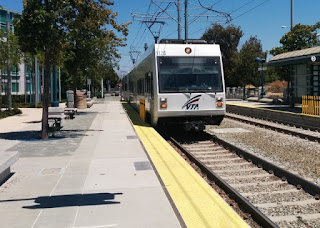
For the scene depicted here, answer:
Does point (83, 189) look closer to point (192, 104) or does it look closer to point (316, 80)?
point (192, 104)

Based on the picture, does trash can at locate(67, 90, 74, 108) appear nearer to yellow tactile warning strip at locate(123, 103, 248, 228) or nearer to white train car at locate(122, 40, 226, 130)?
white train car at locate(122, 40, 226, 130)

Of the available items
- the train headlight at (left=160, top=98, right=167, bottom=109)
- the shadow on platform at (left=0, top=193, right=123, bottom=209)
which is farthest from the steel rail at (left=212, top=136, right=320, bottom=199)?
the shadow on platform at (left=0, top=193, right=123, bottom=209)

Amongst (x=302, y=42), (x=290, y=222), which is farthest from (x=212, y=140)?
(x=302, y=42)

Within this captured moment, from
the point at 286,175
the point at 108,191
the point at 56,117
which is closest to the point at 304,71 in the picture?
the point at 56,117

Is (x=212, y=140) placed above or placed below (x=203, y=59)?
below

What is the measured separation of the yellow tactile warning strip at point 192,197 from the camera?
459 centimetres

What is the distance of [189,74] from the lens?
12.5m

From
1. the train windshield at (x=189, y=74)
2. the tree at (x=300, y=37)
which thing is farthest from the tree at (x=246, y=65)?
the train windshield at (x=189, y=74)

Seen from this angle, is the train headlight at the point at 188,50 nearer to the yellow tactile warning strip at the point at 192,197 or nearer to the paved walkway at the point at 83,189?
the paved walkway at the point at 83,189

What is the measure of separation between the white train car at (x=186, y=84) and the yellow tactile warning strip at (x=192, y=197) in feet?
12.2

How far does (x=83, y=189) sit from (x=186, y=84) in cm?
706

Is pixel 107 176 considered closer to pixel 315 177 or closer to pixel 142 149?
pixel 142 149

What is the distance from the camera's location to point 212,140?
12.9 m

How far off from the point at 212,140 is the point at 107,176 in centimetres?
654
